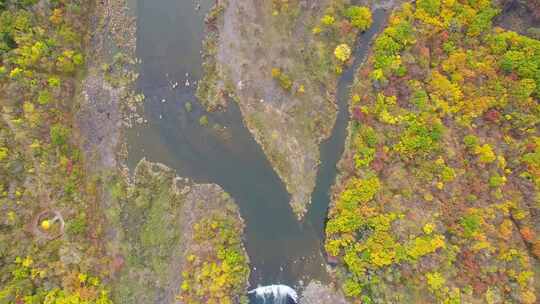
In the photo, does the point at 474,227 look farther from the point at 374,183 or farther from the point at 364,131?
the point at 364,131

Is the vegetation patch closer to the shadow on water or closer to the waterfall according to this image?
the shadow on water

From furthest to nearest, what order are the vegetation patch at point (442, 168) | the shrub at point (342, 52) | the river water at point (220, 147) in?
the shrub at point (342, 52), the river water at point (220, 147), the vegetation patch at point (442, 168)

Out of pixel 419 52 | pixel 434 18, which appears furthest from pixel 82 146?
pixel 434 18

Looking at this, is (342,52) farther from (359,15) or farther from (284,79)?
(284,79)

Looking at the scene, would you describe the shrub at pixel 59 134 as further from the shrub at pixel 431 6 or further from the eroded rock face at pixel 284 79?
→ the shrub at pixel 431 6

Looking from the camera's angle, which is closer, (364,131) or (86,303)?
(86,303)

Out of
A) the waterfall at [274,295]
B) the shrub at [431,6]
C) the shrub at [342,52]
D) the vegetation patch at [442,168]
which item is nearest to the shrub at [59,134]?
the waterfall at [274,295]
